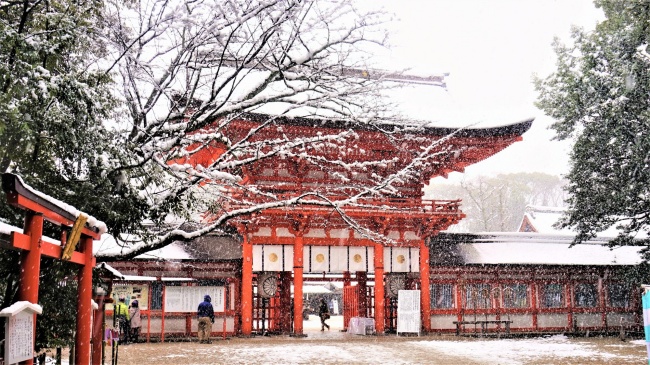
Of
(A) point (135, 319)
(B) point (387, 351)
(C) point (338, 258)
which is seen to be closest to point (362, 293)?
(C) point (338, 258)

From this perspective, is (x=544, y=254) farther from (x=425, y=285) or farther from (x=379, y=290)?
(x=379, y=290)

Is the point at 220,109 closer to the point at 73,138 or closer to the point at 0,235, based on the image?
the point at 73,138

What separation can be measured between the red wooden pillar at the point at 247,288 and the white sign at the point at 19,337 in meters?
12.3

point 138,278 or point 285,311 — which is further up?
point 138,278

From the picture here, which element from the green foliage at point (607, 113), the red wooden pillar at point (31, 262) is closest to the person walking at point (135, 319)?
the red wooden pillar at point (31, 262)

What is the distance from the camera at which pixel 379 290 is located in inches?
691

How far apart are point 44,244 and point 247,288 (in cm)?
1227

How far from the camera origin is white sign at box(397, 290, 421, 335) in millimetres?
17328

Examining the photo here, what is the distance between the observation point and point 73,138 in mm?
5402

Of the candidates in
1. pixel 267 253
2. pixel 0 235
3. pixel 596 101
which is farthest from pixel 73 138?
pixel 596 101

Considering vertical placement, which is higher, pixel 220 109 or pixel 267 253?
pixel 220 109

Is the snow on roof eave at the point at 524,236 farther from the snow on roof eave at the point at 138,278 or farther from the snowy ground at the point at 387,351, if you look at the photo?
the snow on roof eave at the point at 138,278

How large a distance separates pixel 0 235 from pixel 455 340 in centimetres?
1439

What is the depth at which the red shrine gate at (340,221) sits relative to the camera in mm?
16750
